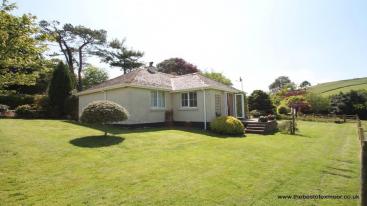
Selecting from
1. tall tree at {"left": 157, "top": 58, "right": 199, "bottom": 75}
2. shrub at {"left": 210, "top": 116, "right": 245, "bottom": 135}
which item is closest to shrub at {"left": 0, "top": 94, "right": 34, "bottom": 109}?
shrub at {"left": 210, "top": 116, "right": 245, "bottom": 135}

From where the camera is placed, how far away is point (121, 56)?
38031 millimetres

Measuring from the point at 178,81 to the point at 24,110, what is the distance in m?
12.8

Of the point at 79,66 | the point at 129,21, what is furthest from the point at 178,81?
the point at 79,66

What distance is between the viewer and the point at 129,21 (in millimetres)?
16547

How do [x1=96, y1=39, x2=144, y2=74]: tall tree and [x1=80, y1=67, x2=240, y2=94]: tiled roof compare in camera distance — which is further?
[x1=96, y1=39, x2=144, y2=74]: tall tree

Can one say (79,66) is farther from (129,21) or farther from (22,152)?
(22,152)

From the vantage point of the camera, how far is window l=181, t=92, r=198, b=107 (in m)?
18.2

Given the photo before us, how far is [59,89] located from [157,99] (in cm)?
943

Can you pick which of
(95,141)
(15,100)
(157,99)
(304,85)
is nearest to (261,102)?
(157,99)

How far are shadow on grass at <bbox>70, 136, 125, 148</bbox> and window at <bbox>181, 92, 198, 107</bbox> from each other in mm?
8091

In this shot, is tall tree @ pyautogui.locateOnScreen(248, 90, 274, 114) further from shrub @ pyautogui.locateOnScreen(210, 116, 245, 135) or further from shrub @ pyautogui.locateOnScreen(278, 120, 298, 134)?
shrub @ pyautogui.locateOnScreen(210, 116, 245, 135)

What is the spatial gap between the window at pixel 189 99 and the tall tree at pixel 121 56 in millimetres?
22290

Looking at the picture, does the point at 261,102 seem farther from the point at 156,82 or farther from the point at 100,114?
the point at 100,114

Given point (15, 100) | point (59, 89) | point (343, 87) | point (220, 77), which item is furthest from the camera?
point (343, 87)
